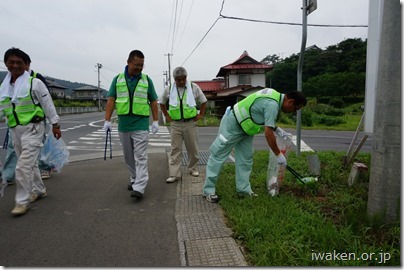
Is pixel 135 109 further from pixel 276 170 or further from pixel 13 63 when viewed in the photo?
pixel 276 170

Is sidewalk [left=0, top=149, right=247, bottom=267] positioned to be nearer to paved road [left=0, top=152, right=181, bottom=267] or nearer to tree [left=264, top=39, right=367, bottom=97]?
paved road [left=0, top=152, right=181, bottom=267]

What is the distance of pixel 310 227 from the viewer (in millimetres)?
2490

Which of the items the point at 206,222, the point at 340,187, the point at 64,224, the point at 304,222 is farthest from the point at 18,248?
the point at 340,187

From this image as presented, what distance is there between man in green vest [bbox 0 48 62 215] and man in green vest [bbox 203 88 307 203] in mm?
2094

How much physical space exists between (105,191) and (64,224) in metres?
1.08

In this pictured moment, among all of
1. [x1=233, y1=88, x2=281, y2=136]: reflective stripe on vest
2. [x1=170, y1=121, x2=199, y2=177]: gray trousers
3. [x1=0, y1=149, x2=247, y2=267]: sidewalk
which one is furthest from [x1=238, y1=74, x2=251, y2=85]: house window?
[x1=233, y1=88, x2=281, y2=136]: reflective stripe on vest

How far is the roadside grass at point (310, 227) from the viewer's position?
2.09 metres

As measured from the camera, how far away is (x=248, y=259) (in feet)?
7.02

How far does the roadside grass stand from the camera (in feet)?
6.86

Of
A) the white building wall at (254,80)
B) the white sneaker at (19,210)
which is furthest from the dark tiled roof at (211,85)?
the white sneaker at (19,210)

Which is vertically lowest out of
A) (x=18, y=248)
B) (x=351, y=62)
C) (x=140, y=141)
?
(x=18, y=248)

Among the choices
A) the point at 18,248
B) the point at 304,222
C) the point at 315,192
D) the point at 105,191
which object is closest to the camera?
the point at 18,248

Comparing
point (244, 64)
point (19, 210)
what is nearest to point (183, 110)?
point (19, 210)

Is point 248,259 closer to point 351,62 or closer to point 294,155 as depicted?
point 294,155
